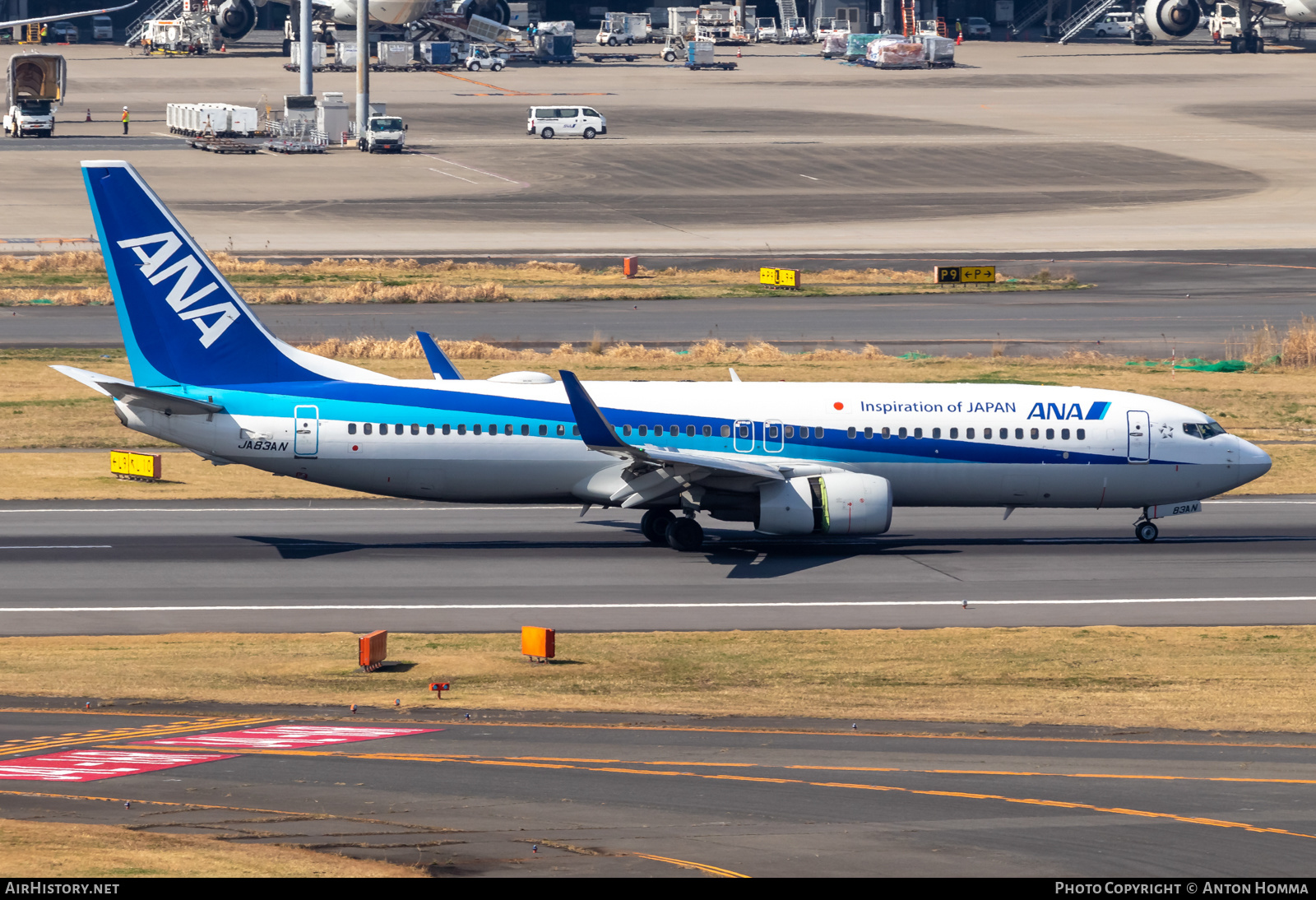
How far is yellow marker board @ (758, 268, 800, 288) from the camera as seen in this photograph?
291 feet

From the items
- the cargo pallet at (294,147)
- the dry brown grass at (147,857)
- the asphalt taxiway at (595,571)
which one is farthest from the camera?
the cargo pallet at (294,147)

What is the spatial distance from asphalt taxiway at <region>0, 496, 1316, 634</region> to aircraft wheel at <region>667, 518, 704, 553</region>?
1.14 ft

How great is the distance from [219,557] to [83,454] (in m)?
14.8

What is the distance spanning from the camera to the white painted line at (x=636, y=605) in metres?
35.9

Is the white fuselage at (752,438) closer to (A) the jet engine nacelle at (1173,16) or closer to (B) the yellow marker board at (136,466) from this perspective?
(B) the yellow marker board at (136,466)

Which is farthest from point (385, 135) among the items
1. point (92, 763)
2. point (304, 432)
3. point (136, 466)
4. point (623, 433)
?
A: point (92, 763)

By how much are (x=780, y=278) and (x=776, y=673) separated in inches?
2350

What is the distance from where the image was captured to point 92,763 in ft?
77.9

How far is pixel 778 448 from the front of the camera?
4197 cm

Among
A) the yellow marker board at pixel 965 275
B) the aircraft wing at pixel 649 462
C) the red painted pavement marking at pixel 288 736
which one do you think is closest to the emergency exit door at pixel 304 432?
the aircraft wing at pixel 649 462

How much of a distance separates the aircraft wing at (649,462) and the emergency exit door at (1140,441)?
975 cm

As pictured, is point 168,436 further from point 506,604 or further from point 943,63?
point 943,63

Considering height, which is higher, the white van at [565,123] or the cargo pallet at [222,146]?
the white van at [565,123]

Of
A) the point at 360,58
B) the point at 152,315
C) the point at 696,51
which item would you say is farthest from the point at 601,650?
the point at 696,51
